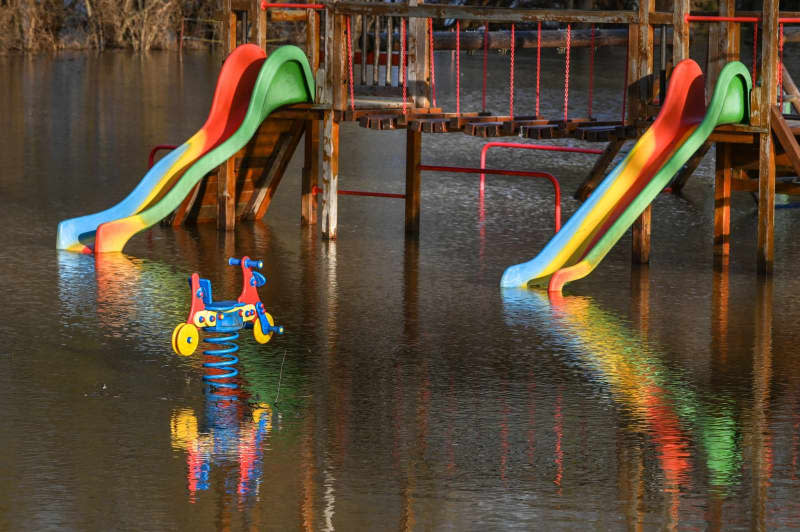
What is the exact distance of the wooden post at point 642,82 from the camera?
512 inches

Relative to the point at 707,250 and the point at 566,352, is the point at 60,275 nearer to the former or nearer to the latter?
the point at 566,352

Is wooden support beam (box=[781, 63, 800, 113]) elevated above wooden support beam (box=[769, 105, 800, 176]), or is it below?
above

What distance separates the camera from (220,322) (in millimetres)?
8695

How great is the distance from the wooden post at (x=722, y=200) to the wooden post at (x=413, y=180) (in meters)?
2.81

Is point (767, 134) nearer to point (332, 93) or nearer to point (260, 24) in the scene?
point (332, 93)

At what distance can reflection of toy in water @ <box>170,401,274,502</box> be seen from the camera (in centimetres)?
711

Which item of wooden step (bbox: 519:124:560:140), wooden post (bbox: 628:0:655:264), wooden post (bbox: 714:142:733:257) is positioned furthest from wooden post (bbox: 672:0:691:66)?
wooden step (bbox: 519:124:560:140)

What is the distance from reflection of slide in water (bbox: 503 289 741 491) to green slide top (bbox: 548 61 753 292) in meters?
0.35

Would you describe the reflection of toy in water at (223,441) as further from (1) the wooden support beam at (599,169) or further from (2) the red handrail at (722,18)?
(1) the wooden support beam at (599,169)

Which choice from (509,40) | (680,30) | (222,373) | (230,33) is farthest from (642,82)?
(222,373)

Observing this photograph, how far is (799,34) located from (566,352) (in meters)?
8.47

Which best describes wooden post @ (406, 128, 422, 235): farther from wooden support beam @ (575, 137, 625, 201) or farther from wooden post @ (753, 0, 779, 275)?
wooden post @ (753, 0, 779, 275)

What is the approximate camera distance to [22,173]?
18.3m

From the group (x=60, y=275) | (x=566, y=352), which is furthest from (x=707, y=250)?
(x=60, y=275)
